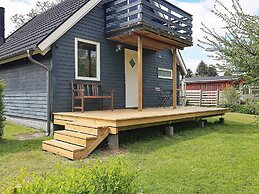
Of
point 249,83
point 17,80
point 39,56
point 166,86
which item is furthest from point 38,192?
point 166,86

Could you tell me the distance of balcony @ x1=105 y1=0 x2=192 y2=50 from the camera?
734cm

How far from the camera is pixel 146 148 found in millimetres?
5383

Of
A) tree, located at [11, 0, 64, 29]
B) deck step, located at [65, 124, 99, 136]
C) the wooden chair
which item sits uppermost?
tree, located at [11, 0, 64, 29]

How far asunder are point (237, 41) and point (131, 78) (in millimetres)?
7351

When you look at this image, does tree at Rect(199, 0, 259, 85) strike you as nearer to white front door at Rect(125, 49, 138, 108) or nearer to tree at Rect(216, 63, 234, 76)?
tree at Rect(216, 63, 234, 76)

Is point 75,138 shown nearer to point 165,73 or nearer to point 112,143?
point 112,143

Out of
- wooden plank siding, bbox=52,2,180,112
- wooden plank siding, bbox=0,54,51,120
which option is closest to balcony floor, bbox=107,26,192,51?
wooden plank siding, bbox=52,2,180,112

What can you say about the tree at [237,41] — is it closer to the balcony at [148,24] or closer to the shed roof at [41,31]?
the balcony at [148,24]

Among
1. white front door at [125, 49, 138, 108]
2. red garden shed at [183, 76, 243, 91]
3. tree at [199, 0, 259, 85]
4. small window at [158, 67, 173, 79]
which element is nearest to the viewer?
tree at [199, 0, 259, 85]

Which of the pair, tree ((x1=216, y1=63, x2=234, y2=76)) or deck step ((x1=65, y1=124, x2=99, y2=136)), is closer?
tree ((x1=216, y1=63, x2=234, y2=76))

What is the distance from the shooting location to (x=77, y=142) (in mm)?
4914

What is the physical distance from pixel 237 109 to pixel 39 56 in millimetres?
12521

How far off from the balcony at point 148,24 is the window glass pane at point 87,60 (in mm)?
805

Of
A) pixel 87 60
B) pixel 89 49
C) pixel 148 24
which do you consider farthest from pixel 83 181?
pixel 89 49
